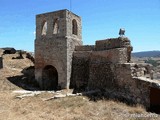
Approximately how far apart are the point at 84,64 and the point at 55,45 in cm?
264

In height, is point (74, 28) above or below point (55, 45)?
above

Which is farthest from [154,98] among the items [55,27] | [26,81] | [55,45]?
[26,81]

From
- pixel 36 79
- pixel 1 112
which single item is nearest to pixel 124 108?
pixel 1 112

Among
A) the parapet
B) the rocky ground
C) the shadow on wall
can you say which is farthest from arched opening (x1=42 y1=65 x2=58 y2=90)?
the parapet

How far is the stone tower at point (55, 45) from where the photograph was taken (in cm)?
1495

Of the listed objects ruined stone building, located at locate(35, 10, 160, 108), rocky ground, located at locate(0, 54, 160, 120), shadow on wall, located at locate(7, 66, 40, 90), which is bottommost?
rocky ground, located at locate(0, 54, 160, 120)

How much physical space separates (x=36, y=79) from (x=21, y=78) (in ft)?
Result: 4.08

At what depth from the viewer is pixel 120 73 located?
1178 centimetres

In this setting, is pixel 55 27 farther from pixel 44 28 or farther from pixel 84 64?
pixel 84 64

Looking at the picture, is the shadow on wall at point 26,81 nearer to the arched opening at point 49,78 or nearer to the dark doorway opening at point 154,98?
the arched opening at point 49,78

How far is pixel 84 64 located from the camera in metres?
14.9

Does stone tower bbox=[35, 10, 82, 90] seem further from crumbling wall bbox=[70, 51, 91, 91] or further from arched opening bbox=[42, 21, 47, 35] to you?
crumbling wall bbox=[70, 51, 91, 91]

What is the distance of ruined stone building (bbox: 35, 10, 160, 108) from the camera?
436 inches

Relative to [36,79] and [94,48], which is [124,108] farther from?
[36,79]
